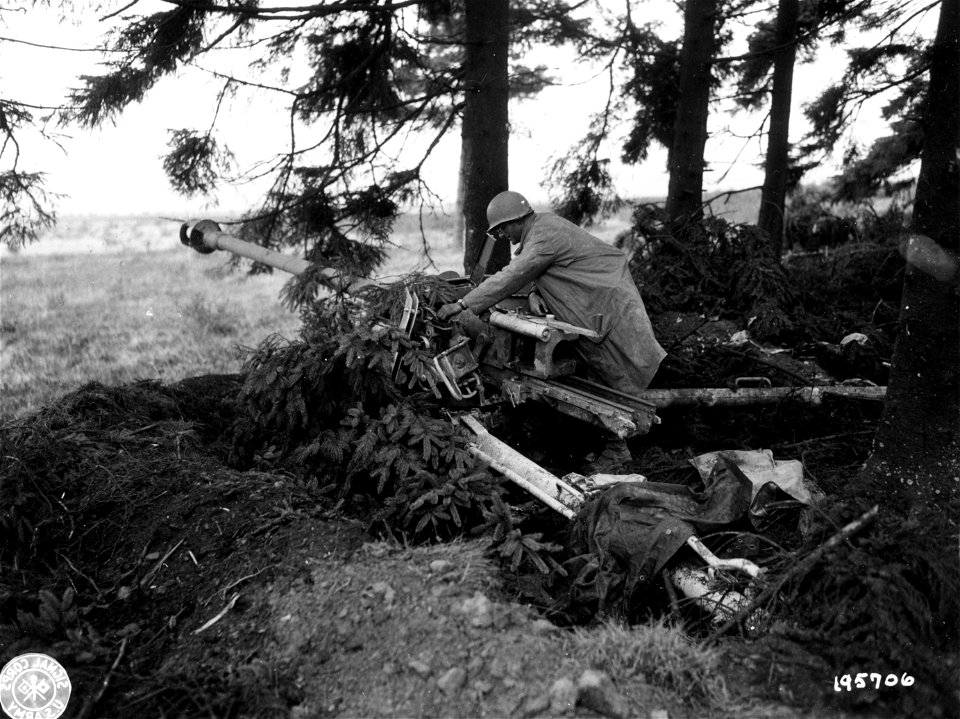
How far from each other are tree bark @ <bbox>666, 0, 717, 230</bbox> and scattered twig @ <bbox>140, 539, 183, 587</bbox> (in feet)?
24.8

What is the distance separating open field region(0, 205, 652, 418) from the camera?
973 centimetres

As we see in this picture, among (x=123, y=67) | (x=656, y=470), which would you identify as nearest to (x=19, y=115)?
(x=123, y=67)

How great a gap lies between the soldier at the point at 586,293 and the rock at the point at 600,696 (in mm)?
2824

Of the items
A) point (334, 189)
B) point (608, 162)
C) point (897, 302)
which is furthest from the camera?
point (608, 162)

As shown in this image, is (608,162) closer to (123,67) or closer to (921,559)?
(123,67)

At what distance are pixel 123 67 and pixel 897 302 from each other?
9.84m

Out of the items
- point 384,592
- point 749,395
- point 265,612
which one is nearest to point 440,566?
point 384,592

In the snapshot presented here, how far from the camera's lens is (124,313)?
13.6 m

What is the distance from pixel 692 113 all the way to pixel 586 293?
5073mm

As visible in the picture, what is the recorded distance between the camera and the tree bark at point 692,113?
9.67m

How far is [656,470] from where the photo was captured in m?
5.60

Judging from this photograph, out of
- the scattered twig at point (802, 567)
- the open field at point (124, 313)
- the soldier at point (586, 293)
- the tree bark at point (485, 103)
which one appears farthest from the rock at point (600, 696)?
the tree bark at point (485, 103)

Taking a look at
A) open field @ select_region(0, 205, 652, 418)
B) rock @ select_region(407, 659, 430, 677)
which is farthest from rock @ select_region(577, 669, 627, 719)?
open field @ select_region(0, 205, 652, 418)

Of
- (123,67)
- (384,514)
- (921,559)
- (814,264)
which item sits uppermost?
(123,67)
